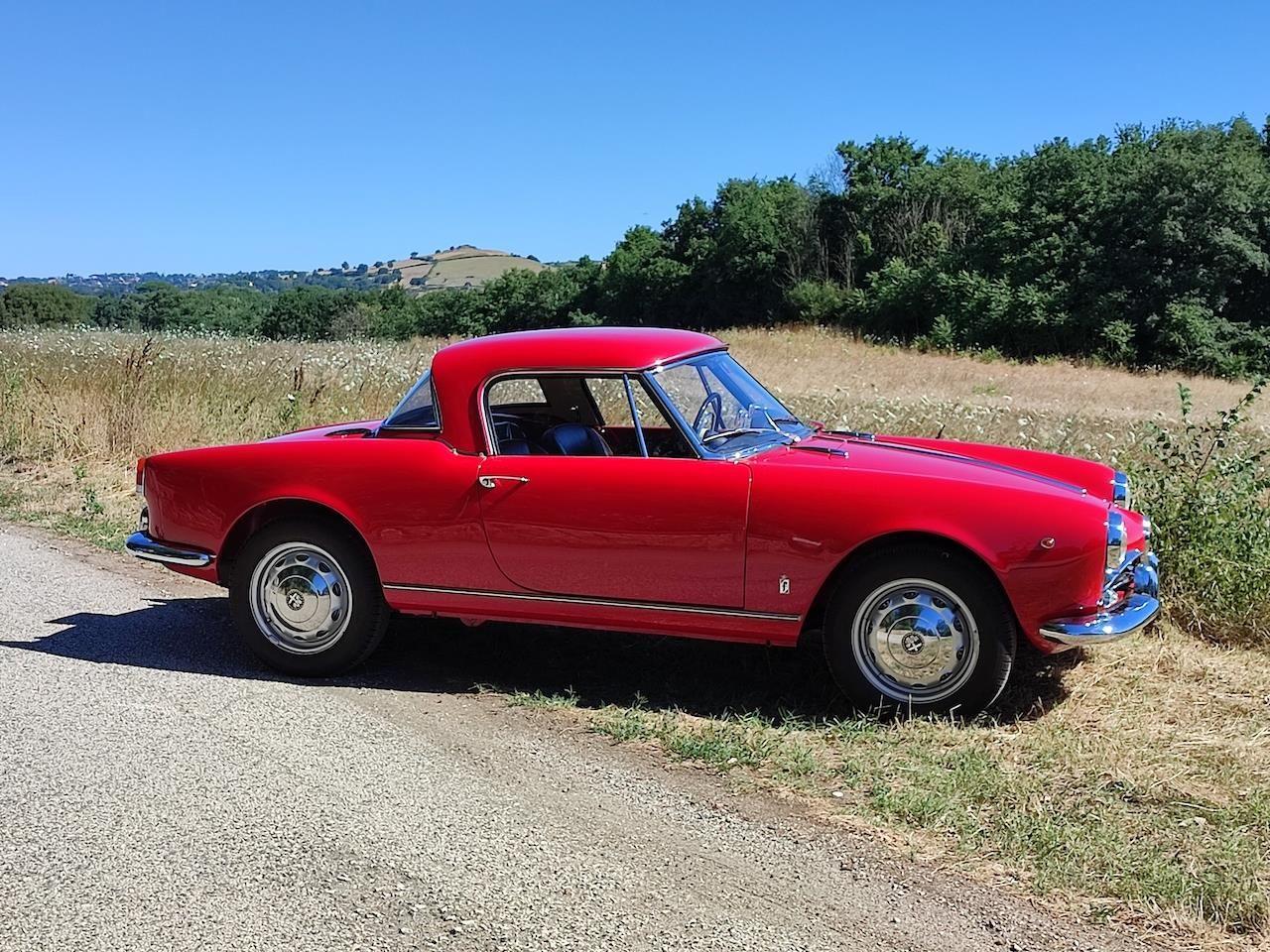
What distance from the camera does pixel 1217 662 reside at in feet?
17.3

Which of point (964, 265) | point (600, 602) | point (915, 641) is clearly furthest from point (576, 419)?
point (964, 265)

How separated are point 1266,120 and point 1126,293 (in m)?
14.5

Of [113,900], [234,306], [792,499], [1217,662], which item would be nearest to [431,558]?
[792,499]

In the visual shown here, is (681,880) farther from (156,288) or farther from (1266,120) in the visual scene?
(156,288)

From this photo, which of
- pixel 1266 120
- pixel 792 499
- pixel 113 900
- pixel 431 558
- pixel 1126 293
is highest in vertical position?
pixel 1266 120

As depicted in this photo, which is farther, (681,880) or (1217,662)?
(1217,662)

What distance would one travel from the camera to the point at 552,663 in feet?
17.5

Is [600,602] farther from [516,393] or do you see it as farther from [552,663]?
[516,393]

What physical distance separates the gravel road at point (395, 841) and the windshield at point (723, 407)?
4.64 feet

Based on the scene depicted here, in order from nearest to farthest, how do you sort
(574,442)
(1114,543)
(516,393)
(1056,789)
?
(1056,789) → (1114,543) → (574,442) → (516,393)

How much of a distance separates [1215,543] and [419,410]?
4365 millimetres

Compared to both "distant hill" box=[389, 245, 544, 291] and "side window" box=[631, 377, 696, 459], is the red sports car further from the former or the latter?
"distant hill" box=[389, 245, 544, 291]

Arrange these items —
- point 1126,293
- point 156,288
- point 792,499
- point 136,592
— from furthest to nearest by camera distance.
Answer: point 156,288
point 1126,293
point 136,592
point 792,499

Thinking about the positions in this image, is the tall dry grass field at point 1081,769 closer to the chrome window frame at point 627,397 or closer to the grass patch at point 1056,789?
the grass patch at point 1056,789
